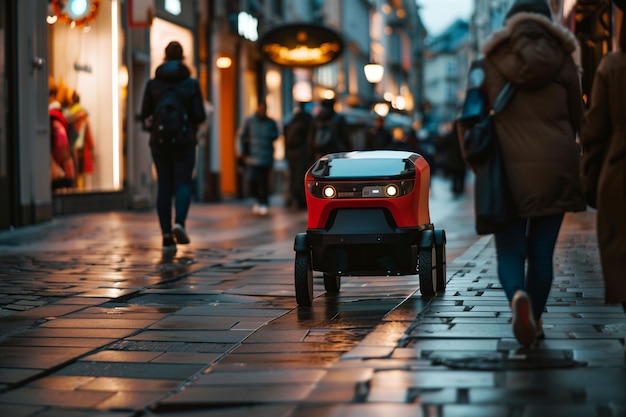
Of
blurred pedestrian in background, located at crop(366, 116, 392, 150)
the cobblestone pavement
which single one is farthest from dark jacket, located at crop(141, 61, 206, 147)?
blurred pedestrian in background, located at crop(366, 116, 392, 150)

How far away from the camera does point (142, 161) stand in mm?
22719

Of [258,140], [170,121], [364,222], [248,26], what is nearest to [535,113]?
[364,222]

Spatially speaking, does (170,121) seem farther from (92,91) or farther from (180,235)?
(92,91)

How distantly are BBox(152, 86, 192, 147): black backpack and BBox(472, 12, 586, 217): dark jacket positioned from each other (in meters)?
6.70

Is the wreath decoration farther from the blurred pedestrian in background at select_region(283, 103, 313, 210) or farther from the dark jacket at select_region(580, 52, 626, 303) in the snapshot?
the dark jacket at select_region(580, 52, 626, 303)

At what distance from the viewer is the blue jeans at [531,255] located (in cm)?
629

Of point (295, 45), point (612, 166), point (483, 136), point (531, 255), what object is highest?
point (295, 45)

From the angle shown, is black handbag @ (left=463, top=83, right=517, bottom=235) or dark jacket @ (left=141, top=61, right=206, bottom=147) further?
dark jacket @ (left=141, top=61, right=206, bottom=147)

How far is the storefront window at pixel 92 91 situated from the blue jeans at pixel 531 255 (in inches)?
521

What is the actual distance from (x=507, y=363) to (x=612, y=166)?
3.09ft

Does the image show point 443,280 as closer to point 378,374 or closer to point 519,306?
point 519,306

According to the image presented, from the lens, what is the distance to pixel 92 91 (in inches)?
812

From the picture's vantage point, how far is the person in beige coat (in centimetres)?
564

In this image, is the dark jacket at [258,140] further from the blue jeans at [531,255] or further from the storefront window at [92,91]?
the blue jeans at [531,255]
